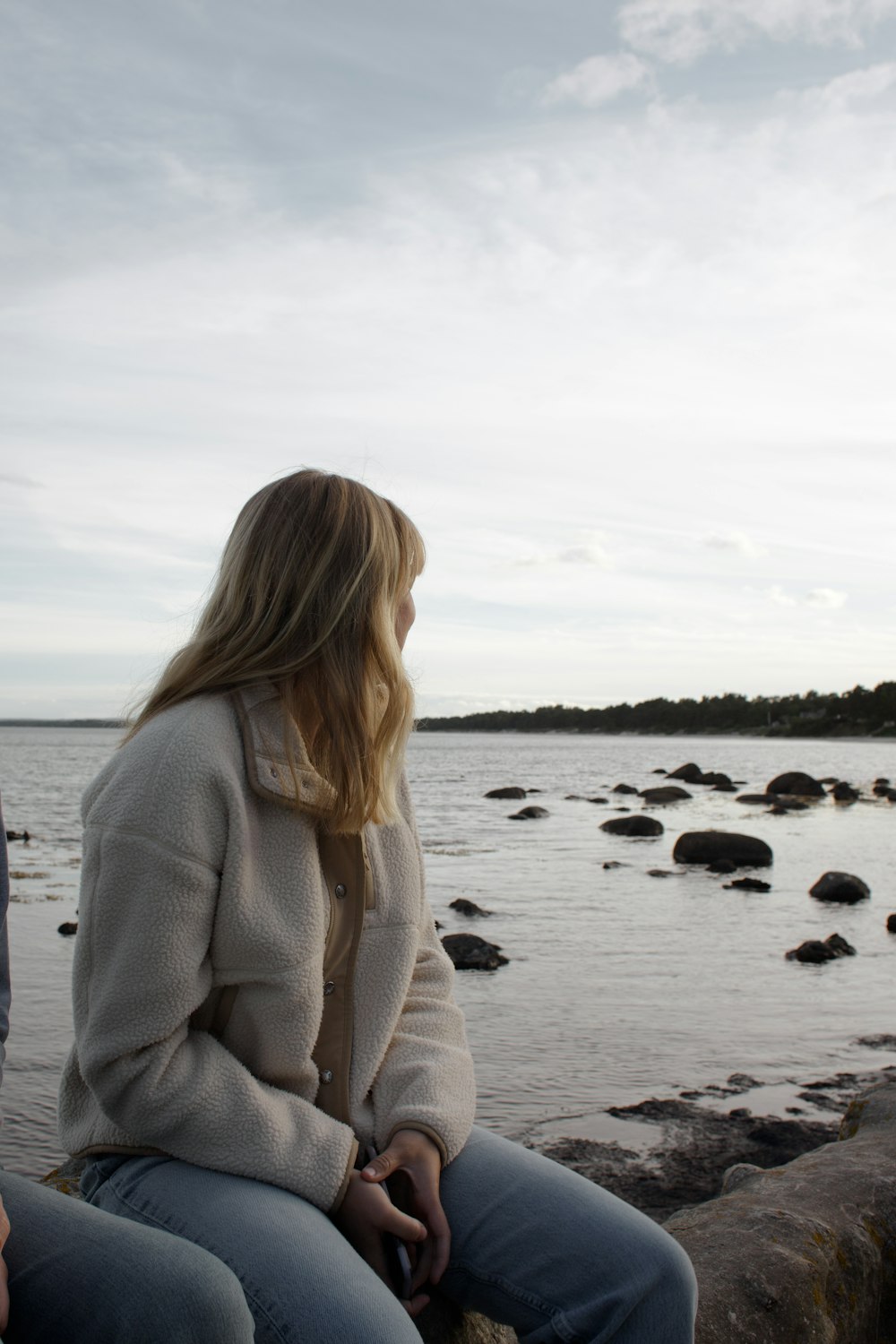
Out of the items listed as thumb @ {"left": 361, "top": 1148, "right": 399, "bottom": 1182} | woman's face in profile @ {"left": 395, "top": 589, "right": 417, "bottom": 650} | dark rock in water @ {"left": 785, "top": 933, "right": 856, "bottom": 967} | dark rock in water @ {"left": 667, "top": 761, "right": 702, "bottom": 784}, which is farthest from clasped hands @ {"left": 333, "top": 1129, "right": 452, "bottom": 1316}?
dark rock in water @ {"left": 667, "top": 761, "right": 702, "bottom": 784}

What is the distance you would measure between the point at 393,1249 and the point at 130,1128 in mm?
565

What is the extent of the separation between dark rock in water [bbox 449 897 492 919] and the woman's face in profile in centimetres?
1097

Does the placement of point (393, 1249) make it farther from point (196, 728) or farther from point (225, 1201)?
point (196, 728)

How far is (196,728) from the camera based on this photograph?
217 centimetres

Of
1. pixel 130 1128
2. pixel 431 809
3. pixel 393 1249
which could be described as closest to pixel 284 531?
pixel 130 1128

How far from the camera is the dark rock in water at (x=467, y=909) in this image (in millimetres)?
13414

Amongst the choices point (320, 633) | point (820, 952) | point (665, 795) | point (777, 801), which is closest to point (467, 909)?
point (820, 952)

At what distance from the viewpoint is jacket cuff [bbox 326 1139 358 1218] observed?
2096 mm

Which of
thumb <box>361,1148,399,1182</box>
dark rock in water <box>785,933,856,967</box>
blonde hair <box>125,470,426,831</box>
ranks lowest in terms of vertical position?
dark rock in water <box>785,933,856,967</box>

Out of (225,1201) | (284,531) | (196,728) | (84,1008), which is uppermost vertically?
(284,531)

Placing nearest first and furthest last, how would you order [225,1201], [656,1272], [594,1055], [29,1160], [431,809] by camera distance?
1. [225,1201]
2. [656,1272]
3. [29,1160]
4. [594,1055]
5. [431,809]

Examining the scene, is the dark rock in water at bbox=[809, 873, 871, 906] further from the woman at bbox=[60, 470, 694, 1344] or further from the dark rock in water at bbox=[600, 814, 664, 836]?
the woman at bbox=[60, 470, 694, 1344]

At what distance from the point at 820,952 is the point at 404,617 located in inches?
384

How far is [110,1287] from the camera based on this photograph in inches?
69.6
